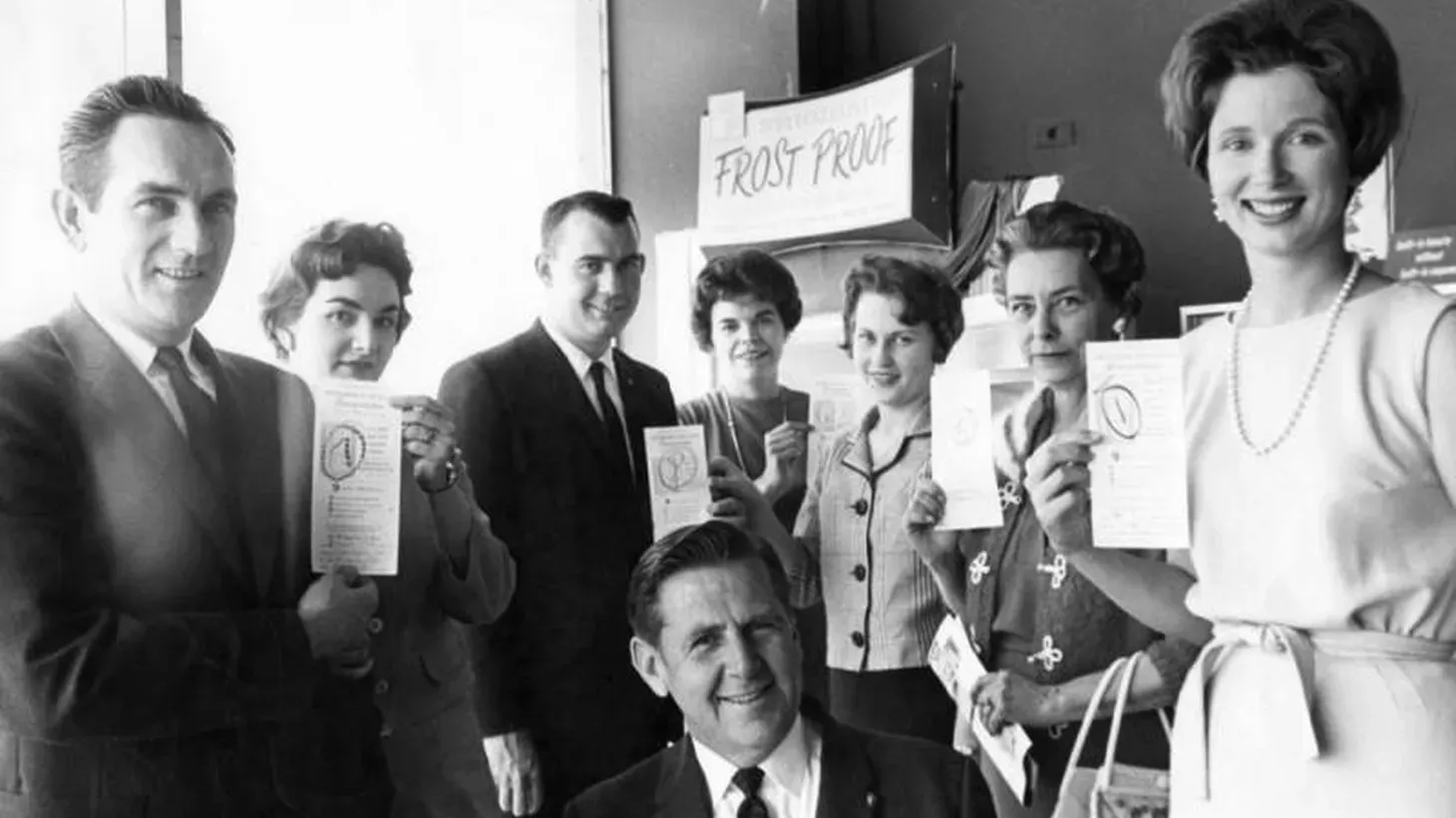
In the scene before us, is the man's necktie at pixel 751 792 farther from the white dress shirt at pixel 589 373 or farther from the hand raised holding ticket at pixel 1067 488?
the white dress shirt at pixel 589 373

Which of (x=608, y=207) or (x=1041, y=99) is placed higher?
(x=1041, y=99)

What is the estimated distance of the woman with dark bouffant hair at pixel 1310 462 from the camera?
1571mm

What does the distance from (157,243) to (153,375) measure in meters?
0.17

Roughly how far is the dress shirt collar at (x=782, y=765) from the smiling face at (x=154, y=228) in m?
0.89

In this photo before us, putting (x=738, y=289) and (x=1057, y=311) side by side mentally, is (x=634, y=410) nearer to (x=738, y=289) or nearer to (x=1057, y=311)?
(x=738, y=289)

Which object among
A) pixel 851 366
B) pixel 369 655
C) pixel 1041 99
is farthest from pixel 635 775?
pixel 1041 99

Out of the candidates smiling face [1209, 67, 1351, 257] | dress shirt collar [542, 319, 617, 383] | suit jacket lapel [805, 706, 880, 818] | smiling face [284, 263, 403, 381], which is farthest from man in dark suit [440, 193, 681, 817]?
smiling face [1209, 67, 1351, 257]

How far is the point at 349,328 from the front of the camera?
218 cm

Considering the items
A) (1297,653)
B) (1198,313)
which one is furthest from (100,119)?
(1198,313)

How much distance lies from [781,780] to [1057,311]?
935mm

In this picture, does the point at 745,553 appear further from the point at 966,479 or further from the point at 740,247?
the point at 740,247

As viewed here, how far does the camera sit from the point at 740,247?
142 inches

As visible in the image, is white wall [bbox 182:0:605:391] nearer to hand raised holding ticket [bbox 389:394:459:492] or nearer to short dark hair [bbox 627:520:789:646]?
hand raised holding ticket [bbox 389:394:459:492]

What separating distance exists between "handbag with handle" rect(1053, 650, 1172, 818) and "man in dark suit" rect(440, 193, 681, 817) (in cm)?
88
